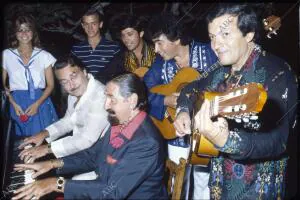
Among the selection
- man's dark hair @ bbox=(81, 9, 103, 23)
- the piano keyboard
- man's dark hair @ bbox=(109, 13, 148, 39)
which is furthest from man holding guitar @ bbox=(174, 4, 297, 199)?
man's dark hair @ bbox=(81, 9, 103, 23)

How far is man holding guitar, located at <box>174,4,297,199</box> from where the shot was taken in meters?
1.53

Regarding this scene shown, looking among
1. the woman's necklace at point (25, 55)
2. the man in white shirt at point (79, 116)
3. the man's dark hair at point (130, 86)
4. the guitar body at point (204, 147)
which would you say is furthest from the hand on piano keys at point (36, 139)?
the guitar body at point (204, 147)

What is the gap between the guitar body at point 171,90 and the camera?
2.63 metres

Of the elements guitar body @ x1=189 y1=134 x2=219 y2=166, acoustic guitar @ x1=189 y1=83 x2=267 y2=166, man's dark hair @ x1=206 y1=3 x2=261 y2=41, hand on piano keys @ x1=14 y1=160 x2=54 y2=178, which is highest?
man's dark hair @ x1=206 y1=3 x2=261 y2=41

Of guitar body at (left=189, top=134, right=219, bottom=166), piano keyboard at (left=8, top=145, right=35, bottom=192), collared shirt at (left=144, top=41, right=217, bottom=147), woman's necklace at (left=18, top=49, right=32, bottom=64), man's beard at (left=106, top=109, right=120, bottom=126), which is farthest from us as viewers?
woman's necklace at (left=18, top=49, right=32, bottom=64)

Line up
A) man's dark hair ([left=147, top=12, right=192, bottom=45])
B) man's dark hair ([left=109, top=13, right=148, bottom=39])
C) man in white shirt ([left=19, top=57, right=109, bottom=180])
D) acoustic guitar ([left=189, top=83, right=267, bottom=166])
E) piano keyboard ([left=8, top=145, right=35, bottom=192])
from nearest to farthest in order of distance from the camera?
acoustic guitar ([left=189, top=83, right=267, bottom=166])
piano keyboard ([left=8, top=145, right=35, bottom=192])
man in white shirt ([left=19, top=57, right=109, bottom=180])
man's dark hair ([left=147, top=12, right=192, bottom=45])
man's dark hair ([left=109, top=13, right=148, bottom=39])

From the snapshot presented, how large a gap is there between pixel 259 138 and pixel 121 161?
79 cm

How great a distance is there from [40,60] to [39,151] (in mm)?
886

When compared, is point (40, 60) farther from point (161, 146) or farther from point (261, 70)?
point (261, 70)

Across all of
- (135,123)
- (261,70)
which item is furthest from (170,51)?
(261,70)

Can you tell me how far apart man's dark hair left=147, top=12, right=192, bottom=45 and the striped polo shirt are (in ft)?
1.40

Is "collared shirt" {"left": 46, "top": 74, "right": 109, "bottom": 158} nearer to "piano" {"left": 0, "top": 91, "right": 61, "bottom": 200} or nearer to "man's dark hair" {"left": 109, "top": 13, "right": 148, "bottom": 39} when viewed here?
"piano" {"left": 0, "top": 91, "right": 61, "bottom": 200}

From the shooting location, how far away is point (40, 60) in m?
2.91

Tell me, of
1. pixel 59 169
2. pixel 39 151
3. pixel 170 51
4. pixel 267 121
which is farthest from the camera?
pixel 170 51
